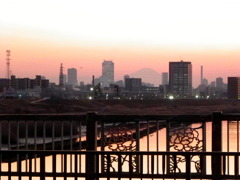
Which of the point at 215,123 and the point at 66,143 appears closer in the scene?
the point at 215,123

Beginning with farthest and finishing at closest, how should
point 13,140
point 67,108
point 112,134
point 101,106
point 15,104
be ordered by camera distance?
point 101,106 → point 67,108 → point 15,104 → point 13,140 → point 112,134

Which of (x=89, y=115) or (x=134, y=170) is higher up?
(x=89, y=115)

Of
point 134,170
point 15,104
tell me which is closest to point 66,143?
point 134,170

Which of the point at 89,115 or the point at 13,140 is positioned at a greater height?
the point at 89,115

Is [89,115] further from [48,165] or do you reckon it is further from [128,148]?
[48,165]

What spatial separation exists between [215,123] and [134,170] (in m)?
2.08

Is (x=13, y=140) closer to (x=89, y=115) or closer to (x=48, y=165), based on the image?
(x=48, y=165)

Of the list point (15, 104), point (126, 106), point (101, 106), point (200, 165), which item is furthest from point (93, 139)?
point (126, 106)

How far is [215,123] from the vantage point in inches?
418

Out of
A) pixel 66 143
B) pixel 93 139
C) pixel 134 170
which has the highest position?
pixel 93 139

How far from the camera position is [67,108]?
11694 cm

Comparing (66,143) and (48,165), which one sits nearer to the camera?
(48,165)

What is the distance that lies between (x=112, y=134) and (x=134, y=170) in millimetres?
921

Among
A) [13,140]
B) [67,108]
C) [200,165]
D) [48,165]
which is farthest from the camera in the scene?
[67,108]
